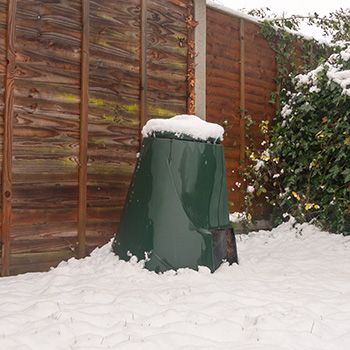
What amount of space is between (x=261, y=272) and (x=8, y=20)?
3.06 meters

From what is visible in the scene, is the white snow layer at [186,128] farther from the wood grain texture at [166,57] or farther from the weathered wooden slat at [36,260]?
the weathered wooden slat at [36,260]

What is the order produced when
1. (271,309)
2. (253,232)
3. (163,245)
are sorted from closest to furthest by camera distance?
(271,309) < (163,245) < (253,232)

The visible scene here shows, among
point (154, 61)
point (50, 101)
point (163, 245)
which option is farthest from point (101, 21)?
point (163, 245)

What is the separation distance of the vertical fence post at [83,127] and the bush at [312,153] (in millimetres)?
2533

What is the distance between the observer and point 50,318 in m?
2.62

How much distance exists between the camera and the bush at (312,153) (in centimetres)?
544

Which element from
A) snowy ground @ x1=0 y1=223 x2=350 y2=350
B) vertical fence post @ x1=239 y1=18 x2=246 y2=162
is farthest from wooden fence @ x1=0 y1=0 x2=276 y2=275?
vertical fence post @ x1=239 y1=18 x2=246 y2=162

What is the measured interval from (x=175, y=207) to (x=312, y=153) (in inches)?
110

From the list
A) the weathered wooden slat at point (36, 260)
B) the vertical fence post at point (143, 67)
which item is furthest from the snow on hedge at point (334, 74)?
the weathered wooden slat at point (36, 260)

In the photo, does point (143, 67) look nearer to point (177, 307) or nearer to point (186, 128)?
point (186, 128)

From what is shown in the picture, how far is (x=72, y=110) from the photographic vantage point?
13.6 feet

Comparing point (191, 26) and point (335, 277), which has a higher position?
point (191, 26)

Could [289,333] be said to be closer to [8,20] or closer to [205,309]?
[205,309]

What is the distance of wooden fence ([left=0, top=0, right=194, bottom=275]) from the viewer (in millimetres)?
3773
